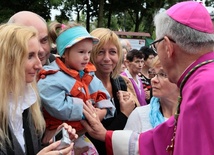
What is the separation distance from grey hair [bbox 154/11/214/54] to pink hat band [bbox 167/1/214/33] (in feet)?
0.09

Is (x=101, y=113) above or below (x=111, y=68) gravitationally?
below

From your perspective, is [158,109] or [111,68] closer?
[158,109]

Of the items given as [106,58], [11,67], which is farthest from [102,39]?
[11,67]

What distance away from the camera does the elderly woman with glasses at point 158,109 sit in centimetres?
305

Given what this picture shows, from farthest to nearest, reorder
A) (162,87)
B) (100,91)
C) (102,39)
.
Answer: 1. (102,39)
2. (162,87)
3. (100,91)

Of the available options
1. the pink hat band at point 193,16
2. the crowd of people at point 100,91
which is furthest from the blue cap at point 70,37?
the pink hat band at point 193,16

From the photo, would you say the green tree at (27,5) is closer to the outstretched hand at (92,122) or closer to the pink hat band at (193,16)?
the outstretched hand at (92,122)

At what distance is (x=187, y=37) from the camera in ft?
6.31

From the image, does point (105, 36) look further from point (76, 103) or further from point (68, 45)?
point (76, 103)

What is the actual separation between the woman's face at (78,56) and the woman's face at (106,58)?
591mm

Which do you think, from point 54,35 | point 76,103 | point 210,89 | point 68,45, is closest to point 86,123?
point 76,103

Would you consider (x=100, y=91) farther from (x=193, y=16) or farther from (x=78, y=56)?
(x=193, y=16)

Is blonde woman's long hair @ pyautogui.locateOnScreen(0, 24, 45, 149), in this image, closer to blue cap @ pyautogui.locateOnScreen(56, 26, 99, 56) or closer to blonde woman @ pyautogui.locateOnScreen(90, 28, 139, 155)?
blue cap @ pyautogui.locateOnScreen(56, 26, 99, 56)

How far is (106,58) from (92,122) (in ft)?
3.01
